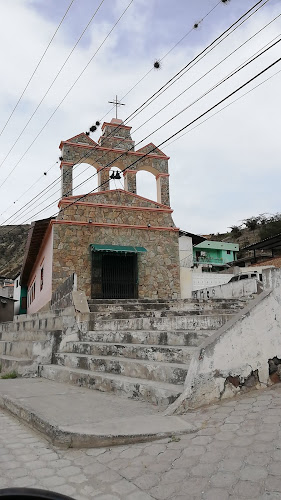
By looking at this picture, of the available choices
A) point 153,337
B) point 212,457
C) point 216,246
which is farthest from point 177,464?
point 216,246

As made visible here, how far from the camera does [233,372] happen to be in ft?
11.6

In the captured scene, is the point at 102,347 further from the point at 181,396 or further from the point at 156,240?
the point at 156,240

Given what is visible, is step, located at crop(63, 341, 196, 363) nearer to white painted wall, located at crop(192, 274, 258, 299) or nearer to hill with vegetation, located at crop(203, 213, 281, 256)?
white painted wall, located at crop(192, 274, 258, 299)

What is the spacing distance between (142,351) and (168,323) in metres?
1.41

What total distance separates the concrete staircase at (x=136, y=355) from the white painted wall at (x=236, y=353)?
0.66 feet

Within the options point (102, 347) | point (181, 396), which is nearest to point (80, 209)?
point (102, 347)

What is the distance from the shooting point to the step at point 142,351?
4.12m

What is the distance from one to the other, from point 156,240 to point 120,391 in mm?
9654

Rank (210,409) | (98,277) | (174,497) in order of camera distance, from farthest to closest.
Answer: (98,277) < (210,409) < (174,497)

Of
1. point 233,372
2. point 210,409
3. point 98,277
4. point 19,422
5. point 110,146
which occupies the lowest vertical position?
point 19,422

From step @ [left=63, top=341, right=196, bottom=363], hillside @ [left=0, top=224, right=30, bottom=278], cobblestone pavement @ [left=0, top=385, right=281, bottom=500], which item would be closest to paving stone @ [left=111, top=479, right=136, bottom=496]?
cobblestone pavement @ [left=0, top=385, right=281, bottom=500]

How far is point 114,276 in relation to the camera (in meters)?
12.9

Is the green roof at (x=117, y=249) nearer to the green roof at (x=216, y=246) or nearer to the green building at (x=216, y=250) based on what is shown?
the green building at (x=216, y=250)

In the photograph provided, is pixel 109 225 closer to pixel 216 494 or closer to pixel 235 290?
pixel 235 290
